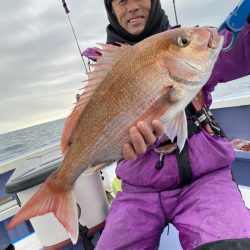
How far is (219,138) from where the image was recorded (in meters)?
2.21

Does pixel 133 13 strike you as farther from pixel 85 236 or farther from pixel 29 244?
pixel 29 244

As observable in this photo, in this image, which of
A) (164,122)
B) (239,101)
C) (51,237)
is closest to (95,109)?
(164,122)

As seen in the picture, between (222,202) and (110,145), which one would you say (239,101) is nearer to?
(222,202)

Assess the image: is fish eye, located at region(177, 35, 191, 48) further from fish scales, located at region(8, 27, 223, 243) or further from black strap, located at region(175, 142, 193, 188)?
black strap, located at region(175, 142, 193, 188)

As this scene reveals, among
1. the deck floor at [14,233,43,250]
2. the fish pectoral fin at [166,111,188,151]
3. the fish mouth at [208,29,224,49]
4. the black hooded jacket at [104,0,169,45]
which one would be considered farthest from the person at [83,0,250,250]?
the deck floor at [14,233,43,250]

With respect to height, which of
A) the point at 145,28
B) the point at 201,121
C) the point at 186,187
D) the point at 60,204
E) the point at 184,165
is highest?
the point at 145,28

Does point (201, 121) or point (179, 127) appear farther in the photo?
point (201, 121)

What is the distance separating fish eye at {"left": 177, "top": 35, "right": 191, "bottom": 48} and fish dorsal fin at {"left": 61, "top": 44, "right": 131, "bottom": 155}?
0.26m

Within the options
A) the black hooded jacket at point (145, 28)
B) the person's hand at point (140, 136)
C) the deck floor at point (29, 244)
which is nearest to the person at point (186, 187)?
the person's hand at point (140, 136)

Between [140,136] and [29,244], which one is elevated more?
[140,136]

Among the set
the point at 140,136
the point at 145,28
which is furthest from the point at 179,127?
the point at 145,28

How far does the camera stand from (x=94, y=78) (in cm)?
166

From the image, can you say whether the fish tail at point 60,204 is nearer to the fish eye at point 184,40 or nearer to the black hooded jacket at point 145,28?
the fish eye at point 184,40

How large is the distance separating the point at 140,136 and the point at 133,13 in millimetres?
1357
